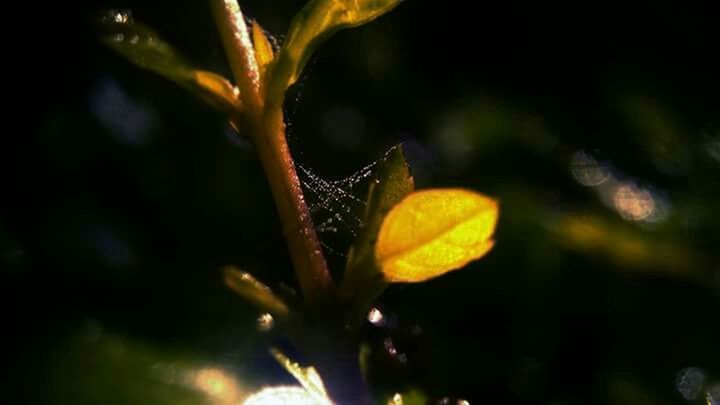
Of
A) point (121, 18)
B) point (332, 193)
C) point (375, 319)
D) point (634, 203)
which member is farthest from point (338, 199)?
point (121, 18)

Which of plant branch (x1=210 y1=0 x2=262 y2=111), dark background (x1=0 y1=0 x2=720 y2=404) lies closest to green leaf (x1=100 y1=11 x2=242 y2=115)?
plant branch (x1=210 y1=0 x2=262 y2=111)

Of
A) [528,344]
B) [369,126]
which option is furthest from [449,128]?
[528,344]

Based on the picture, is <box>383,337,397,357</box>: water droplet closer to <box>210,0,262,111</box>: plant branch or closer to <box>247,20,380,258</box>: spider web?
<box>210,0,262,111</box>: plant branch

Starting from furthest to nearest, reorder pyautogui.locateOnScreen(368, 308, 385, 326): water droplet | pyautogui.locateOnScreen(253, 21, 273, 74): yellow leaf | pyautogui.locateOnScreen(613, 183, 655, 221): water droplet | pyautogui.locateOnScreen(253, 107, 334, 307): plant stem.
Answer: pyautogui.locateOnScreen(613, 183, 655, 221): water droplet → pyautogui.locateOnScreen(368, 308, 385, 326): water droplet → pyautogui.locateOnScreen(253, 21, 273, 74): yellow leaf → pyautogui.locateOnScreen(253, 107, 334, 307): plant stem

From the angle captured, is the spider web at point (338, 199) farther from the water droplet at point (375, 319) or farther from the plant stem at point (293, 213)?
the plant stem at point (293, 213)

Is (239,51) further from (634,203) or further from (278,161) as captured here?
(634,203)

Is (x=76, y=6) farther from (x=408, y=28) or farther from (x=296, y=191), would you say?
(x=296, y=191)
